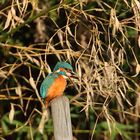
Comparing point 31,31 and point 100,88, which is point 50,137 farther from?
point 100,88

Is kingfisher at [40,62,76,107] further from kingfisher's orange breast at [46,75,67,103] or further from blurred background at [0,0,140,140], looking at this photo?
blurred background at [0,0,140,140]

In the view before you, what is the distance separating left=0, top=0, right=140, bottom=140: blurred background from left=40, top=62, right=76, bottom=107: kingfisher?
507 mm

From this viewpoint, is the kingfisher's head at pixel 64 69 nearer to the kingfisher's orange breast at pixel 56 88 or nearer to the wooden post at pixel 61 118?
the kingfisher's orange breast at pixel 56 88

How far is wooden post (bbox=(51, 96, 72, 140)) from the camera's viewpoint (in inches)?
87.8

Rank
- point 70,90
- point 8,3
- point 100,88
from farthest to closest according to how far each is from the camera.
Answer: point 70,90
point 8,3
point 100,88

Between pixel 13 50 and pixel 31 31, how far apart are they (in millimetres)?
211

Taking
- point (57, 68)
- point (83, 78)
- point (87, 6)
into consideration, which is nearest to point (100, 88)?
point (83, 78)

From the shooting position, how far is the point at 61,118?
2.23 m

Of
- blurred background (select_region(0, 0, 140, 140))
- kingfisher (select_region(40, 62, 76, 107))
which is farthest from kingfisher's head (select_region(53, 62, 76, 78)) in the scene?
blurred background (select_region(0, 0, 140, 140))

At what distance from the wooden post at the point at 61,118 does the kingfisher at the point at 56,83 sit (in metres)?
0.47

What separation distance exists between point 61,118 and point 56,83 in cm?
55

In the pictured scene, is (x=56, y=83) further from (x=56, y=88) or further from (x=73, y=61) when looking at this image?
(x=73, y=61)

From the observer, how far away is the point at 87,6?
13.3ft

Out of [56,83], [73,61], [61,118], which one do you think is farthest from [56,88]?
[73,61]
